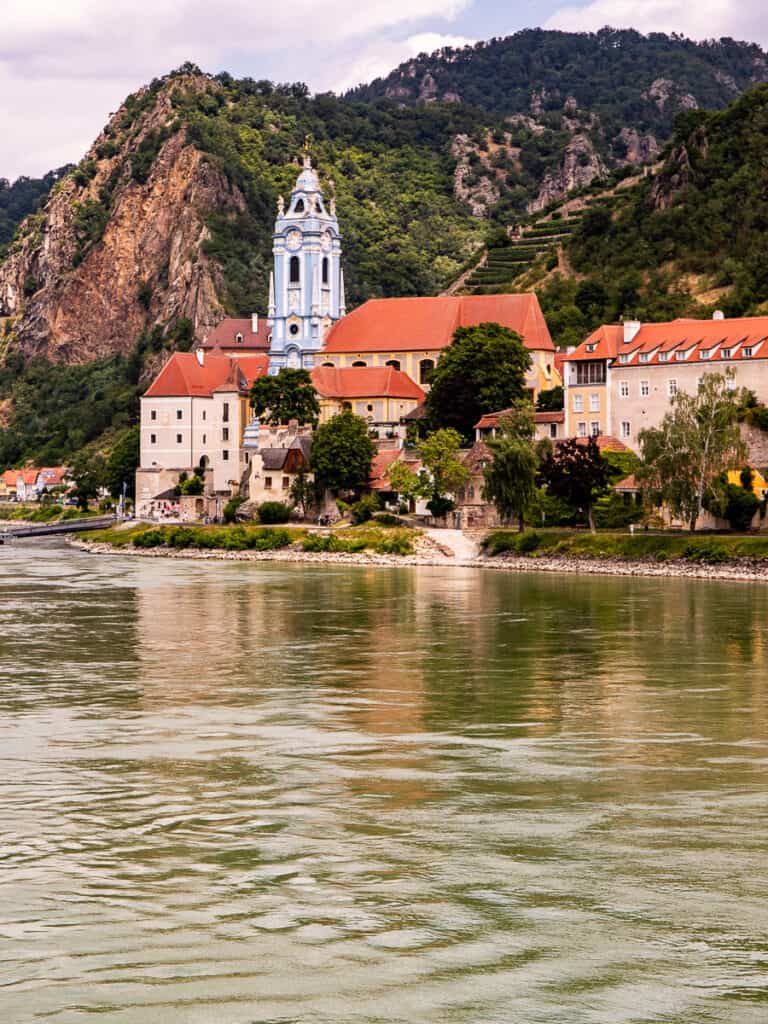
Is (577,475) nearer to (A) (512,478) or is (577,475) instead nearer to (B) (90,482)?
(A) (512,478)

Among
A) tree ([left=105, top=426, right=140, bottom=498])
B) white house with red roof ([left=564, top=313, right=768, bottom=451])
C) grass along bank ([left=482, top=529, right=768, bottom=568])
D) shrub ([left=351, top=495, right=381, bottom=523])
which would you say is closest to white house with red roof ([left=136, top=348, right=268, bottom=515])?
tree ([left=105, top=426, right=140, bottom=498])

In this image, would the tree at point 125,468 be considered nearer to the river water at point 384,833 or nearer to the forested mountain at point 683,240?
the forested mountain at point 683,240

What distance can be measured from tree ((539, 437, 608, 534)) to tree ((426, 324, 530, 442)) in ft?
54.6

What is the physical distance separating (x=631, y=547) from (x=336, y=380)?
3624 centimetres

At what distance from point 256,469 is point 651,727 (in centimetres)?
6243

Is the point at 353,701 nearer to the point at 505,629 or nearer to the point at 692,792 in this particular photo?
the point at 692,792

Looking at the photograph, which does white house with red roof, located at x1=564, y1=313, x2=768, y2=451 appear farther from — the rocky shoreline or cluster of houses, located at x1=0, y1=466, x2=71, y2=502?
cluster of houses, located at x1=0, y1=466, x2=71, y2=502

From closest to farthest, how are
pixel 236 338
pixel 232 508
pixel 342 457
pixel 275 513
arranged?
pixel 342 457 < pixel 275 513 < pixel 232 508 < pixel 236 338

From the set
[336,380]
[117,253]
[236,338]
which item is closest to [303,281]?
[336,380]

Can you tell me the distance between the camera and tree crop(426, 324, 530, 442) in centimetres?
8494

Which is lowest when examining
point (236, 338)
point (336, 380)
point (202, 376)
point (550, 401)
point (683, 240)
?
point (550, 401)

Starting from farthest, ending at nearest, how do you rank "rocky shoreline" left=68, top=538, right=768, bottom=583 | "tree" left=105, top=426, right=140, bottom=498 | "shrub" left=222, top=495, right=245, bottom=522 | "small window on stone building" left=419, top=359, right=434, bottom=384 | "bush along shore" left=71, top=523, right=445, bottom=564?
1. "tree" left=105, top=426, right=140, bottom=498
2. "small window on stone building" left=419, top=359, right=434, bottom=384
3. "shrub" left=222, top=495, right=245, bottom=522
4. "bush along shore" left=71, top=523, right=445, bottom=564
5. "rocky shoreline" left=68, top=538, right=768, bottom=583

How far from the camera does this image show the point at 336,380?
95250 millimetres

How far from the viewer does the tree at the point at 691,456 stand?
201 ft
